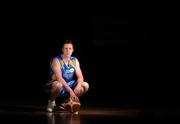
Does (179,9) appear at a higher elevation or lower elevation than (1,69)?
higher

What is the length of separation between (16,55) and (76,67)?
388cm

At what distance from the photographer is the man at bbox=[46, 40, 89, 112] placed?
8.25 metres

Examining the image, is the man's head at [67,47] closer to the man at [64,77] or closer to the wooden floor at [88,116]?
the man at [64,77]

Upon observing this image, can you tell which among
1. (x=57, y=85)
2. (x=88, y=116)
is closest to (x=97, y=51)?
(x=57, y=85)

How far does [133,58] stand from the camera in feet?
39.8

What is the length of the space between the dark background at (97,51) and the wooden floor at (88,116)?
2921 mm

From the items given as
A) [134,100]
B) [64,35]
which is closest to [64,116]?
[134,100]

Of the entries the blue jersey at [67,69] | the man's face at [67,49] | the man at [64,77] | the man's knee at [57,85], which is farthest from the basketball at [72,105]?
the man's face at [67,49]

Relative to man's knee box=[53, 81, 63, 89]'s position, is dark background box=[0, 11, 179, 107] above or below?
above

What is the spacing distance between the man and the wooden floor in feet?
0.79

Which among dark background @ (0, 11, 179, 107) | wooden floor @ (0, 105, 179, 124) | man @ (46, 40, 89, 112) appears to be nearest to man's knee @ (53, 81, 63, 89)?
man @ (46, 40, 89, 112)

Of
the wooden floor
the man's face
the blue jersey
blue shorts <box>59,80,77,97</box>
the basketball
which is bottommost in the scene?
the wooden floor

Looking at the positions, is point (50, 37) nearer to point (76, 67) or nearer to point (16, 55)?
point (16, 55)

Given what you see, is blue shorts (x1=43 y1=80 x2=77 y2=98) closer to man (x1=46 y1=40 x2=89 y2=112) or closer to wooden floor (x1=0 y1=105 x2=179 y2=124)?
man (x1=46 y1=40 x2=89 y2=112)
